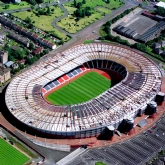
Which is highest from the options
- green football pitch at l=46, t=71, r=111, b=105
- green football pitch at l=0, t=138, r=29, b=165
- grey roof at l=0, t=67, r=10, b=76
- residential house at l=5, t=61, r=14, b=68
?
grey roof at l=0, t=67, r=10, b=76

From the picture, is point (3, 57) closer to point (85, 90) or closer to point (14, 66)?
point (14, 66)

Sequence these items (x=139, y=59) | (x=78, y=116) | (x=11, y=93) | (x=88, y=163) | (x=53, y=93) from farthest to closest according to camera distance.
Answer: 1. (x=139, y=59)
2. (x=53, y=93)
3. (x=11, y=93)
4. (x=78, y=116)
5. (x=88, y=163)

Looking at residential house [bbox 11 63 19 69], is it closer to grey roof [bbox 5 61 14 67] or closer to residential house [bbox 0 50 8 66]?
grey roof [bbox 5 61 14 67]

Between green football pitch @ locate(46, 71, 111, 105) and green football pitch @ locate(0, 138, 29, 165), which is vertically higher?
green football pitch @ locate(46, 71, 111, 105)

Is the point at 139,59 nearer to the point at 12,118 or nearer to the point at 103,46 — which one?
the point at 103,46

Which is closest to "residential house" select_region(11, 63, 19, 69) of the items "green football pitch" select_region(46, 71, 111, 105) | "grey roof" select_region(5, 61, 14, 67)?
"grey roof" select_region(5, 61, 14, 67)

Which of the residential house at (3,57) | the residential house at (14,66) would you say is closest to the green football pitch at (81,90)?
the residential house at (14,66)

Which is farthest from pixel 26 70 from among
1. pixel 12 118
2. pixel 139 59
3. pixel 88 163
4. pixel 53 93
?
pixel 88 163

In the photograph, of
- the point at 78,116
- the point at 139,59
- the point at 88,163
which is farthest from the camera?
the point at 139,59

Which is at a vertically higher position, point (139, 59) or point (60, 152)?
point (139, 59)
